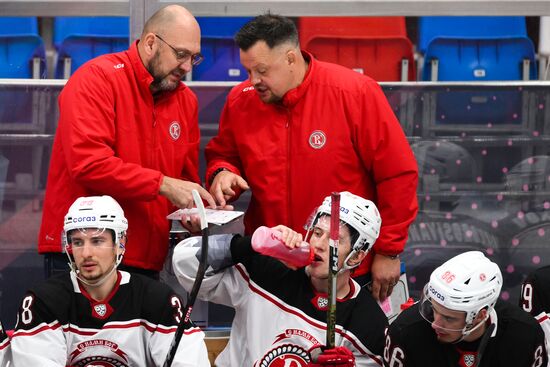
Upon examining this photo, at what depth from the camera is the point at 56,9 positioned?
181 inches

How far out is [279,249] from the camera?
142 inches

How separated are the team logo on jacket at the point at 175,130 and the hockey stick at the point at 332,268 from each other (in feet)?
2.68

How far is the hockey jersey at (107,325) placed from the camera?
356cm

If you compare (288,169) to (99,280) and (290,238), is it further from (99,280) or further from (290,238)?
(99,280)

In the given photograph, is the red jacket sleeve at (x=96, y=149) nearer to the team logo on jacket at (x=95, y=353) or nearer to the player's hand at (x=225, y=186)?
the player's hand at (x=225, y=186)

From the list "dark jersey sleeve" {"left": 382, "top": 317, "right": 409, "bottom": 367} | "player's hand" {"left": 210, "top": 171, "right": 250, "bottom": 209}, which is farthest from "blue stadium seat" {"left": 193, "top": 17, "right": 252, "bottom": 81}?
"dark jersey sleeve" {"left": 382, "top": 317, "right": 409, "bottom": 367}

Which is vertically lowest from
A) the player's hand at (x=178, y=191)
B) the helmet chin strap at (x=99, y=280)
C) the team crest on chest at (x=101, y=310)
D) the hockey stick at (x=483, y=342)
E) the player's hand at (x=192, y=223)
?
the hockey stick at (x=483, y=342)

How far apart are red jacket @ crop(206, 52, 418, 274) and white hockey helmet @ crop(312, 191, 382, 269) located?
226 millimetres

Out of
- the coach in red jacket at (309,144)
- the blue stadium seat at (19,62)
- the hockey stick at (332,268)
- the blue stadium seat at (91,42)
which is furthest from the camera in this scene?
the blue stadium seat at (91,42)

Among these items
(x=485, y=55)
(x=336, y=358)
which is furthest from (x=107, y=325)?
(x=485, y=55)

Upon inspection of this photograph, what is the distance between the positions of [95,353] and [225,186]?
0.71m

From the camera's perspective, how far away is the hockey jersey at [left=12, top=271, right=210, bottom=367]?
11.7 feet

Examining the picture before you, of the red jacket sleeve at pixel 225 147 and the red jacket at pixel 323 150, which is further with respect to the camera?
the red jacket sleeve at pixel 225 147

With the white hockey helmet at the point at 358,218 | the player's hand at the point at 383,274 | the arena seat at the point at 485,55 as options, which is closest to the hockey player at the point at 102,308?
the white hockey helmet at the point at 358,218
